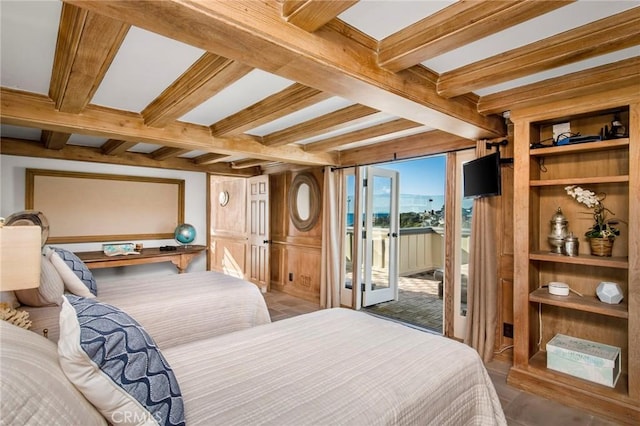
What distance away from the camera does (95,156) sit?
4473 millimetres

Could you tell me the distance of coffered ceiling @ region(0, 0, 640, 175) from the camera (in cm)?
131

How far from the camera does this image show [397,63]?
175 cm

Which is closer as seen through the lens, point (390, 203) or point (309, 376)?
point (309, 376)

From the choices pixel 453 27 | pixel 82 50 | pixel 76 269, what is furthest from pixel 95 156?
pixel 453 27

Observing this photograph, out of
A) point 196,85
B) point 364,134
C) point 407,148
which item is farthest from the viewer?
point 407,148

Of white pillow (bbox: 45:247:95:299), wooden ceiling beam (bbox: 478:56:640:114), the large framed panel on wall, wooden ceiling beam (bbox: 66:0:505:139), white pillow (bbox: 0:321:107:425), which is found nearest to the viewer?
white pillow (bbox: 0:321:107:425)

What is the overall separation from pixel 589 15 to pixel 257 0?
5.05 ft

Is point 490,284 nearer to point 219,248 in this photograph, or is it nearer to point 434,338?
point 434,338

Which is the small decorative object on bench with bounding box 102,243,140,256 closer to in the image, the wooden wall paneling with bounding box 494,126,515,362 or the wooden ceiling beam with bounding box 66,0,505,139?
the wooden ceiling beam with bounding box 66,0,505,139

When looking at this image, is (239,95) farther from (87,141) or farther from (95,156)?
(95,156)

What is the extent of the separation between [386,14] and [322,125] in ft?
5.18

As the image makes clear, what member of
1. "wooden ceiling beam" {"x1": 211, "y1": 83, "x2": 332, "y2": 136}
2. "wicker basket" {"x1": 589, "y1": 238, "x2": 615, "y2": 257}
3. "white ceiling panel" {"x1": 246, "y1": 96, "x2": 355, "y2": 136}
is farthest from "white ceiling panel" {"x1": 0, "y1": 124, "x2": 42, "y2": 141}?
"wicker basket" {"x1": 589, "y1": 238, "x2": 615, "y2": 257}

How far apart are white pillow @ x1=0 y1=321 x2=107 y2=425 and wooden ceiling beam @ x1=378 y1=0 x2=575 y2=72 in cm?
190

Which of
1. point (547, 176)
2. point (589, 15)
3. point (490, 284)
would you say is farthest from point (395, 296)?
point (589, 15)
